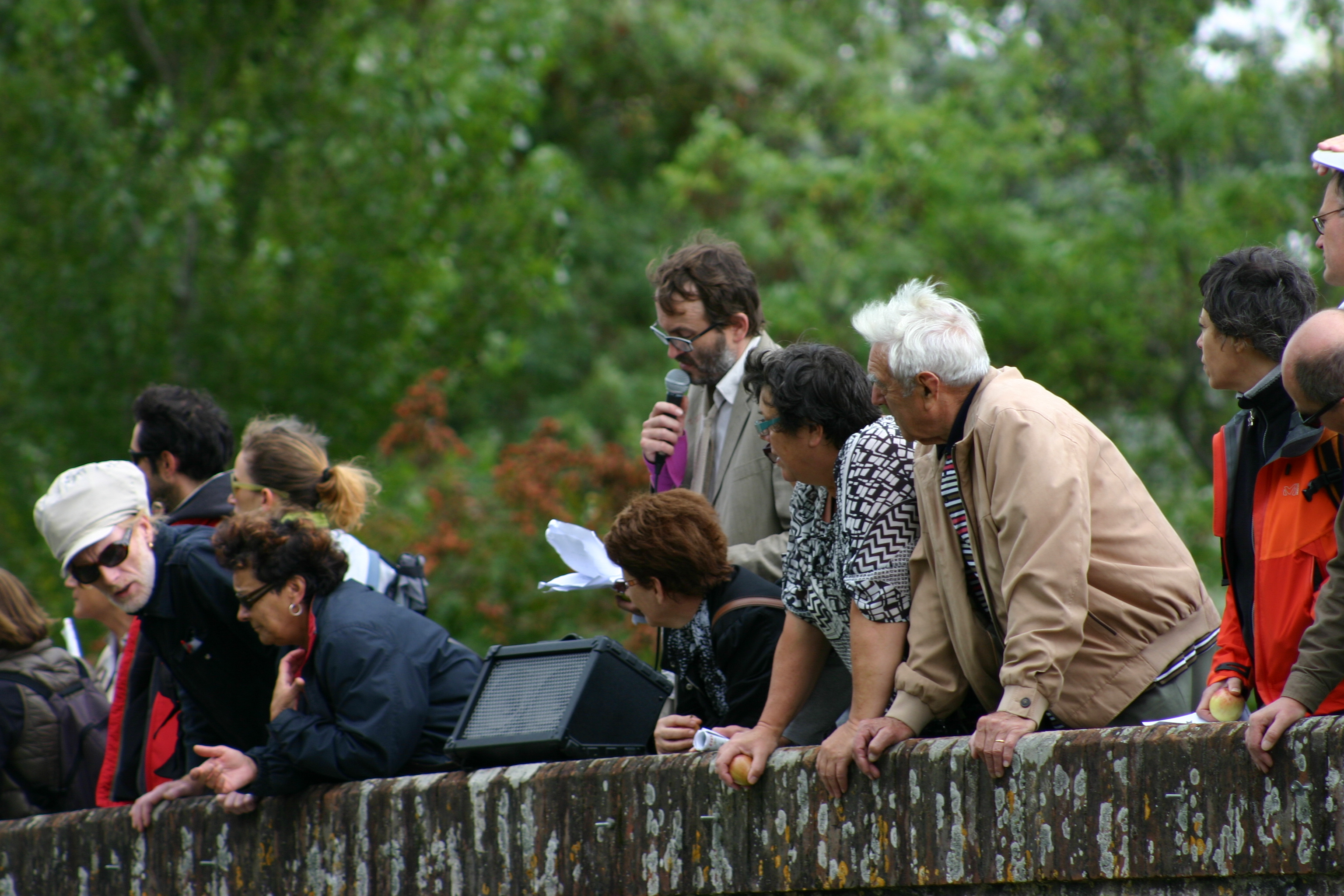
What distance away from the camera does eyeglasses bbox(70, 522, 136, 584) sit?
5.06 meters

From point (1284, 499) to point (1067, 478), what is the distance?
443 millimetres

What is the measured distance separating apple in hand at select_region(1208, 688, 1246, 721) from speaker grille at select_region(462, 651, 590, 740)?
5.50 feet

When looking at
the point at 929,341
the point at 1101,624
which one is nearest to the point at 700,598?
the point at 929,341

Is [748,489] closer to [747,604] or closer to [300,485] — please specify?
[747,604]

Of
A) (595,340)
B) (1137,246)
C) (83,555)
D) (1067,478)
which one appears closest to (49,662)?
(83,555)

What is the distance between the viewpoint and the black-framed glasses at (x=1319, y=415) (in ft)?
9.64

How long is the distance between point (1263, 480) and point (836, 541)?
3.40 ft

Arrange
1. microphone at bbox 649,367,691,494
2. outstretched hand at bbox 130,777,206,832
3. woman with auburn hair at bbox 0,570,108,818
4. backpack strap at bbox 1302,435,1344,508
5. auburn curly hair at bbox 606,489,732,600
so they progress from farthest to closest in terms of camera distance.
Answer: woman with auburn hair at bbox 0,570,108,818
outstretched hand at bbox 130,777,206,832
microphone at bbox 649,367,691,494
auburn curly hair at bbox 606,489,732,600
backpack strap at bbox 1302,435,1344,508

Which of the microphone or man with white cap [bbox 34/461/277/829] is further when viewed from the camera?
man with white cap [bbox 34/461/277/829]

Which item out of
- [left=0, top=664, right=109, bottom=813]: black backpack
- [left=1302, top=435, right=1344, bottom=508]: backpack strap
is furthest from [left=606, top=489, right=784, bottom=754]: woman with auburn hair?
[left=0, top=664, right=109, bottom=813]: black backpack

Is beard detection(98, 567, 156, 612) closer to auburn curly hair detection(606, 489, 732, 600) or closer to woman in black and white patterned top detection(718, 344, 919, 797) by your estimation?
auburn curly hair detection(606, 489, 732, 600)

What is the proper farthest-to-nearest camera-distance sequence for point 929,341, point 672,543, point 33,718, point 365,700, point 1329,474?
point 33,718
point 365,700
point 672,543
point 929,341
point 1329,474

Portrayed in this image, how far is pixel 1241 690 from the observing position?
3.48 metres

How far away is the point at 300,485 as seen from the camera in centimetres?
551
